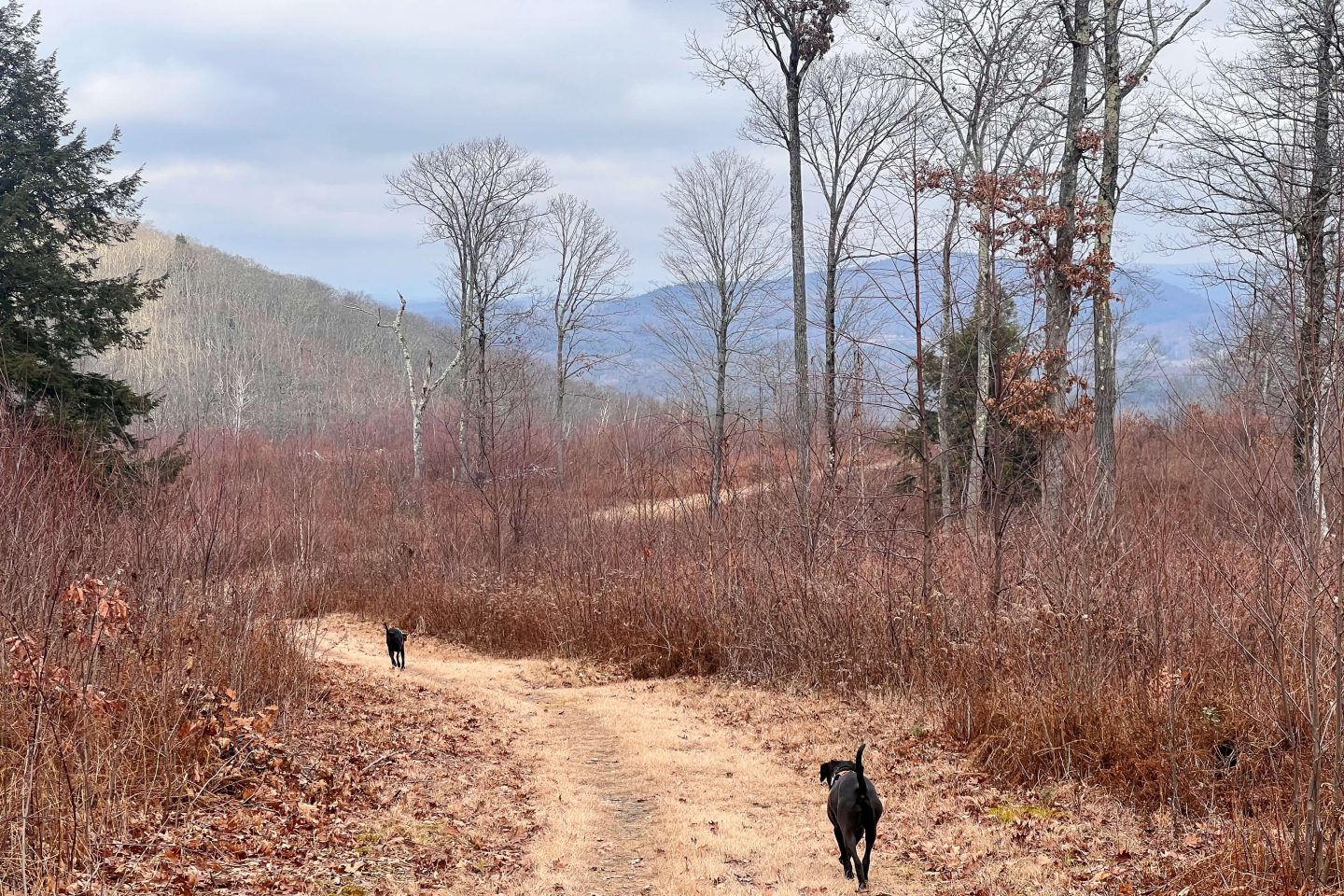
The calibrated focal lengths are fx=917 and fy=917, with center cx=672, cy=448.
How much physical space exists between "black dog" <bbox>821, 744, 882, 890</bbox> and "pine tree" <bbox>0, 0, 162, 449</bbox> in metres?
14.6

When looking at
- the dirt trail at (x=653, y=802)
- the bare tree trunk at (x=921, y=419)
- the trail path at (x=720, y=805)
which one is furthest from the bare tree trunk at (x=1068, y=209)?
the dirt trail at (x=653, y=802)

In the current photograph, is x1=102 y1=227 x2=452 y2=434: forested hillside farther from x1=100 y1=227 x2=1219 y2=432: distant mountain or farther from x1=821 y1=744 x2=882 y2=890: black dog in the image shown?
x1=821 y1=744 x2=882 y2=890: black dog

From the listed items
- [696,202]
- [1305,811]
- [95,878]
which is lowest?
[95,878]

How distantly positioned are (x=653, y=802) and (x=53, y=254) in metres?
17.1

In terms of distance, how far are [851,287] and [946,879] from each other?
1936 cm

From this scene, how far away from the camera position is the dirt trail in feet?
19.8

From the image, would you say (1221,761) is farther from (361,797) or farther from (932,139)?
(932,139)

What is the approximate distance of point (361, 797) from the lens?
23.2 feet

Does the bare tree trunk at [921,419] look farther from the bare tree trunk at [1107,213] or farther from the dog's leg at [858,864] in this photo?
the bare tree trunk at [1107,213]

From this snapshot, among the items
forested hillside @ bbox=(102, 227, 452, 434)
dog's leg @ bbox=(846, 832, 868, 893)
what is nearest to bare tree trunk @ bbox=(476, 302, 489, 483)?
dog's leg @ bbox=(846, 832, 868, 893)

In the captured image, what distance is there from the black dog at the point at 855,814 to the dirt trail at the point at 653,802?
0.22 metres

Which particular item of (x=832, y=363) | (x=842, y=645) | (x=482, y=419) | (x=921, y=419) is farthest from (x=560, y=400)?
(x=921, y=419)

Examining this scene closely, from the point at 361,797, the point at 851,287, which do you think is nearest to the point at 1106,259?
the point at 851,287

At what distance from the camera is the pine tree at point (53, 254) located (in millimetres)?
16672
